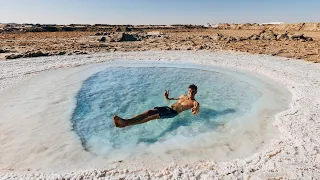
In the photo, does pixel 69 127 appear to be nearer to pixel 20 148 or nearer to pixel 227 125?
pixel 20 148

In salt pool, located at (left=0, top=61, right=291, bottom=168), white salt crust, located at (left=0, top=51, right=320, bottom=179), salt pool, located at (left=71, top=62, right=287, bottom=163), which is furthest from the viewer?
salt pool, located at (left=71, top=62, right=287, bottom=163)

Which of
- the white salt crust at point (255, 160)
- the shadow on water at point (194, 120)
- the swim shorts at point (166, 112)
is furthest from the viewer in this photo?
the swim shorts at point (166, 112)

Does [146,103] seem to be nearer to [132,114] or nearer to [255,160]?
[132,114]

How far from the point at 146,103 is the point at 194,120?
8.18 feet

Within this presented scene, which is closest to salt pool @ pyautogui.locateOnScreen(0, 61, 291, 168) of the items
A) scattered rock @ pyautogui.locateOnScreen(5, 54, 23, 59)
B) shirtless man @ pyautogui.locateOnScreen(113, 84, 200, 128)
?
shirtless man @ pyautogui.locateOnScreen(113, 84, 200, 128)

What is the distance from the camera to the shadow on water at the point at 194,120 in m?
6.62

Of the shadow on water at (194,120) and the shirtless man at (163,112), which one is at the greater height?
the shirtless man at (163,112)

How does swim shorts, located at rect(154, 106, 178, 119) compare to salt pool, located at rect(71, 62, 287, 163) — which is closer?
salt pool, located at rect(71, 62, 287, 163)

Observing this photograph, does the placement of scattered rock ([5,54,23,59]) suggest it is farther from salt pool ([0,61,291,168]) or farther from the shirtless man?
the shirtless man

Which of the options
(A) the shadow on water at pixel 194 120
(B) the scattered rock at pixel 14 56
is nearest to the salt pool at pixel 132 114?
(A) the shadow on water at pixel 194 120

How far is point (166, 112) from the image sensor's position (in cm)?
760

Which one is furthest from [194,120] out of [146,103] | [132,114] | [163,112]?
[146,103]

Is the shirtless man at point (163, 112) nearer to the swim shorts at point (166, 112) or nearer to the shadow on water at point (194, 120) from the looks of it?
the swim shorts at point (166, 112)

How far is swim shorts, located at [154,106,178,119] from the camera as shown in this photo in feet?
24.5
